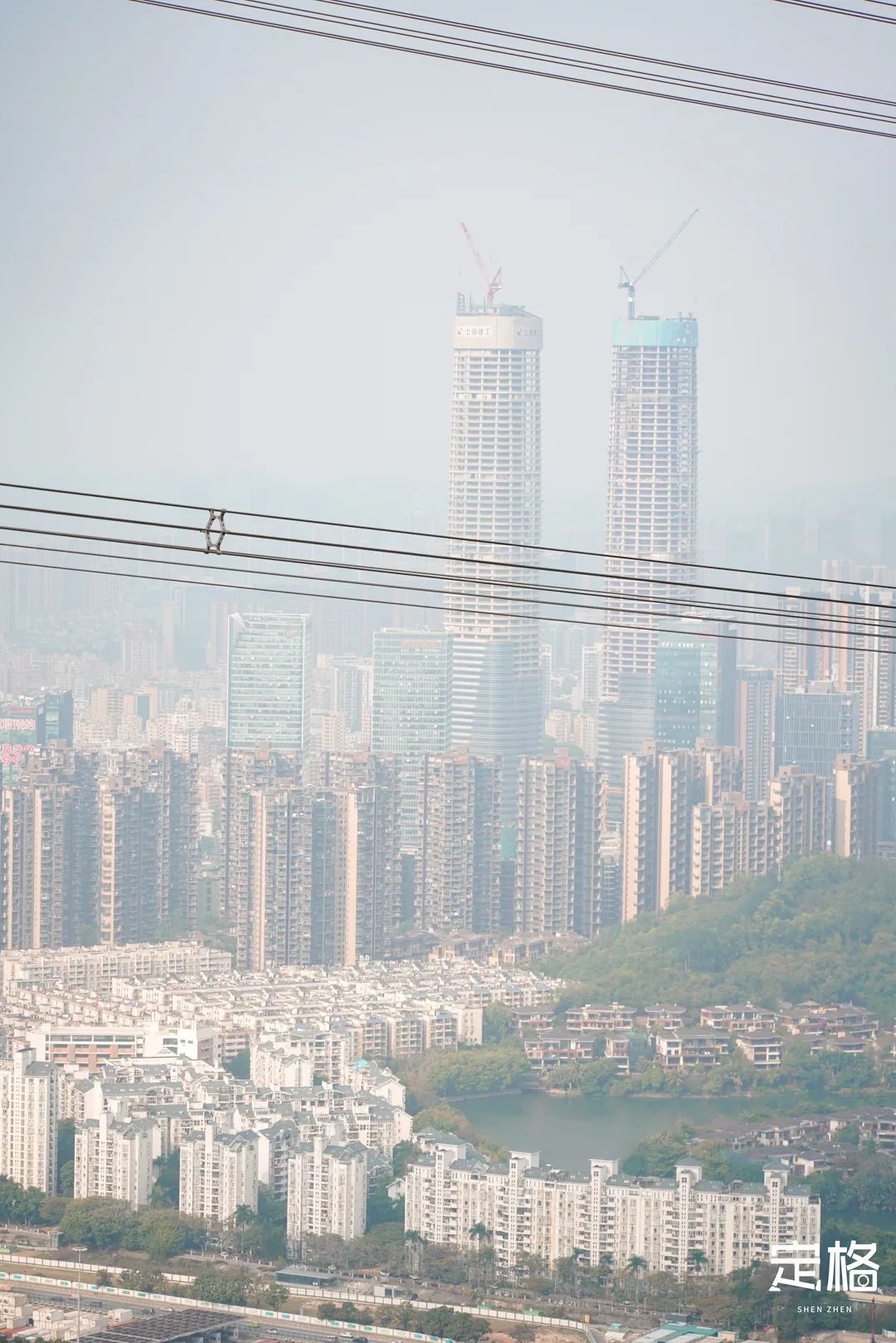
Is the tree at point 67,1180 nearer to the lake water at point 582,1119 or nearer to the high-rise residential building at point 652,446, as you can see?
the lake water at point 582,1119

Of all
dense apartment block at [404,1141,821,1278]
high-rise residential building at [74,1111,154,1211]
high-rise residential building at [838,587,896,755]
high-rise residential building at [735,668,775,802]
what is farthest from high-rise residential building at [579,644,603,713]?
dense apartment block at [404,1141,821,1278]

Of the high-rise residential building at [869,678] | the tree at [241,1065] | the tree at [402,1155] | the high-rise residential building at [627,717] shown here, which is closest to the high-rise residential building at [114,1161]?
the tree at [402,1155]

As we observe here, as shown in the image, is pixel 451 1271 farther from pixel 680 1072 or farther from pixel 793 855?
pixel 793 855

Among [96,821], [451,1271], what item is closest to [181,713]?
[96,821]

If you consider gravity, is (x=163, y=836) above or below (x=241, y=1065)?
above

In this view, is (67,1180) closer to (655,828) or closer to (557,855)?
(557,855)

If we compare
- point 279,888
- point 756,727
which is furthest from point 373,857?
point 756,727
